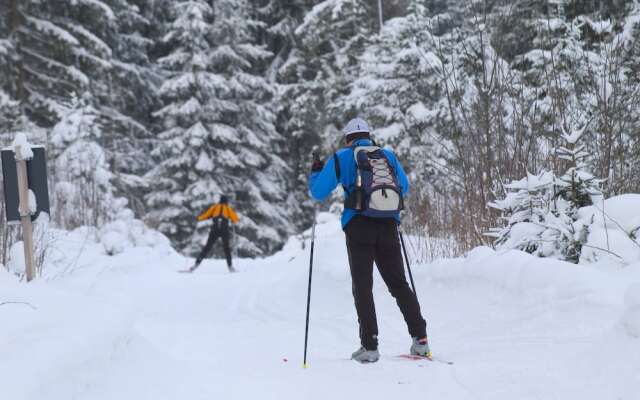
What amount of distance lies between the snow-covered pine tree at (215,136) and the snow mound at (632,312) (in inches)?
837

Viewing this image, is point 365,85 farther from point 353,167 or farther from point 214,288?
point 353,167

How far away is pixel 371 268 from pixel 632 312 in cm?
186

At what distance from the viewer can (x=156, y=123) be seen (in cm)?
2922

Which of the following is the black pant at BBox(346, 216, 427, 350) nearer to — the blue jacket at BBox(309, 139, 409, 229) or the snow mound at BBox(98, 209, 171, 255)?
the blue jacket at BBox(309, 139, 409, 229)

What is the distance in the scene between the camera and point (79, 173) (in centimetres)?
1719

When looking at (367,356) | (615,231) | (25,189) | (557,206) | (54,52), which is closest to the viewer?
(367,356)

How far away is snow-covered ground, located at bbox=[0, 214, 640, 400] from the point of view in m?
3.58

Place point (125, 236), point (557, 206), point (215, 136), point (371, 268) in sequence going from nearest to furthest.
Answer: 1. point (371, 268)
2. point (557, 206)
3. point (125, 236)
4. point (215, 136)

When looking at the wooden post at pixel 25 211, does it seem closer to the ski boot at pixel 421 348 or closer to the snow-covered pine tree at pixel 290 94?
the ski boot at pixel 421 348

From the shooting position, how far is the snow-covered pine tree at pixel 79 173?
45.6ft

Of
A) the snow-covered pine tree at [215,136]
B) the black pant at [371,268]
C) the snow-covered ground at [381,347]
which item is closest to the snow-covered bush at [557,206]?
the snow-covered ground at [381,347]

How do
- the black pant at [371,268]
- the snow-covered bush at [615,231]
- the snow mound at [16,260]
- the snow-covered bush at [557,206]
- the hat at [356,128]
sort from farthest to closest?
1. the snow mound at [16,260]
2. the snow-covered bush at [557,206]
3. the snow-covered bush at [615,231]
4. the hat at [356,128]
5. the black pant at [371,268]

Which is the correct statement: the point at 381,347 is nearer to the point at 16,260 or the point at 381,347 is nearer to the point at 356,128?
the point at 356,128

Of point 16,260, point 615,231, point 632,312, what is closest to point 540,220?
point 615,231
